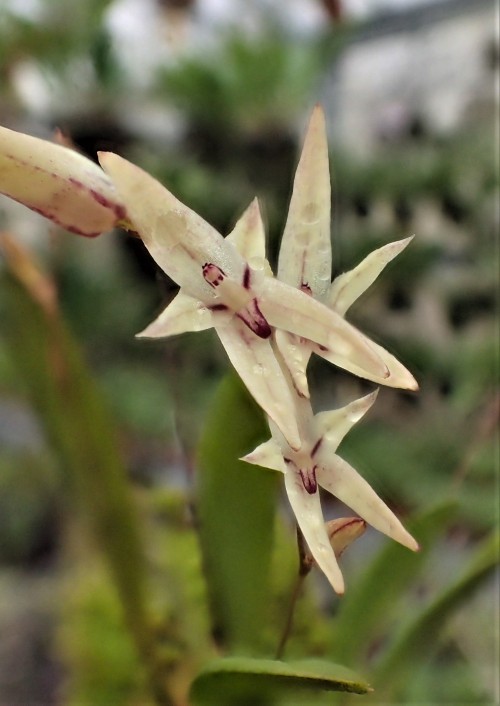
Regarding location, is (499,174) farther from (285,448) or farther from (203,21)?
(285,448)

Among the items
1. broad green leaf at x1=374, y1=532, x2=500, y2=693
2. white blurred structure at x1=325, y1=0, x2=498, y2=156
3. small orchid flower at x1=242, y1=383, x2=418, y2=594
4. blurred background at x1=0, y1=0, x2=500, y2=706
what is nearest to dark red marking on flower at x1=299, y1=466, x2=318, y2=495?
small orchid flower at x1=242, y1=383, x2=418, y2=594

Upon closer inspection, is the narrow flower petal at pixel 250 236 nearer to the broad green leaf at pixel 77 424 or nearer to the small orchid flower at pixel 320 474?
the small orchid flower at pixel 320 474

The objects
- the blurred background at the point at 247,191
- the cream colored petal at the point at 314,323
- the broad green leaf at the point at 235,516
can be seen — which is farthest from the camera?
the blurred background at the point at 247,191

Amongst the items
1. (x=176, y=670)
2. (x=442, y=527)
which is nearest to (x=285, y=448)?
(x=442, y=527)

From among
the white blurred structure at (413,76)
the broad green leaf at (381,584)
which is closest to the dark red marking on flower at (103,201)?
the broad green leaf at (381,584)

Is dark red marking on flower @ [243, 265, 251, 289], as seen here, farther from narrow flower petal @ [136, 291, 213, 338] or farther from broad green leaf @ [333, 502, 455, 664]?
broad green leaf @ [333, 502, 455, 664]

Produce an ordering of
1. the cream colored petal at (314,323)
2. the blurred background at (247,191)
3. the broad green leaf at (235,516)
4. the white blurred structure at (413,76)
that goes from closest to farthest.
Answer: the cream colored petal at (314,323), the broad green leaf at (235,516), the blurred background at (247,191), the white blurred structure at (413,76)

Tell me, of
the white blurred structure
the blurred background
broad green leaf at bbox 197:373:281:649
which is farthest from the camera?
the white blurred structure

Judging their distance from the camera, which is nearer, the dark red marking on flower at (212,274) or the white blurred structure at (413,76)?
the dark red marking on flower at (212,274)
